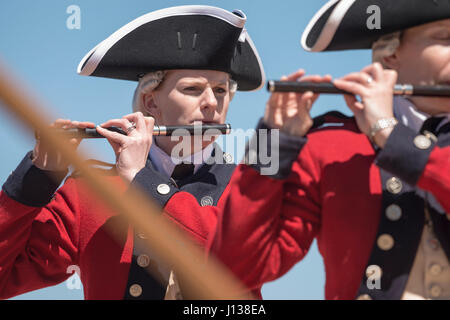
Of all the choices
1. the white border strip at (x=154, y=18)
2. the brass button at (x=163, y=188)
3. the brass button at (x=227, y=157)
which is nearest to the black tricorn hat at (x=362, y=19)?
the brass button at (x=163, y=188)

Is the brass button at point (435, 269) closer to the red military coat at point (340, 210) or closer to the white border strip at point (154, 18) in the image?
the red military coat at point (340, 210)

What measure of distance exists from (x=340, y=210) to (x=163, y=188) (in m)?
1.29

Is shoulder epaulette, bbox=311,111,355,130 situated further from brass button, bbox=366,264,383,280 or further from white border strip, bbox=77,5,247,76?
white border strip, bbox=77,5,247,76

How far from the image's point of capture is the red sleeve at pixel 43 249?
475cm

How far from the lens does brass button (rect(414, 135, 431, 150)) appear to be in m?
3.28

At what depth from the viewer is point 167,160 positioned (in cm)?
529

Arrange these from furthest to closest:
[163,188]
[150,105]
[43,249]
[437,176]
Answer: [150,105] → [43,249] → [163,188] → [437,176]

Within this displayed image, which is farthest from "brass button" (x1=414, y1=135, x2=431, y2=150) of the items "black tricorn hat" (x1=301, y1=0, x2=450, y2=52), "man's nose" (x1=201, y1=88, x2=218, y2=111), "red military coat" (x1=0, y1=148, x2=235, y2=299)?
"man's nose" (x1=201, y1=88, x2=218, y2=111)

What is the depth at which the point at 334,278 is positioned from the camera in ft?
11.5

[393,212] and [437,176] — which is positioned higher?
[437,176]

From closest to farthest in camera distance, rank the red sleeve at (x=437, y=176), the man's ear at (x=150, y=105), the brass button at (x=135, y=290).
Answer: the red sleeve at (x=437, y=176), the brass button at (x=135, y=290), the man's ear at (x=150, y=105)

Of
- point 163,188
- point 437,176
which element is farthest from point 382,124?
point 163,188

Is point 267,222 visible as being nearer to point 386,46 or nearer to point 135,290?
point 386,46

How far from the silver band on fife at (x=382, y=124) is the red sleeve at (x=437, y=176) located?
8.0 inches
